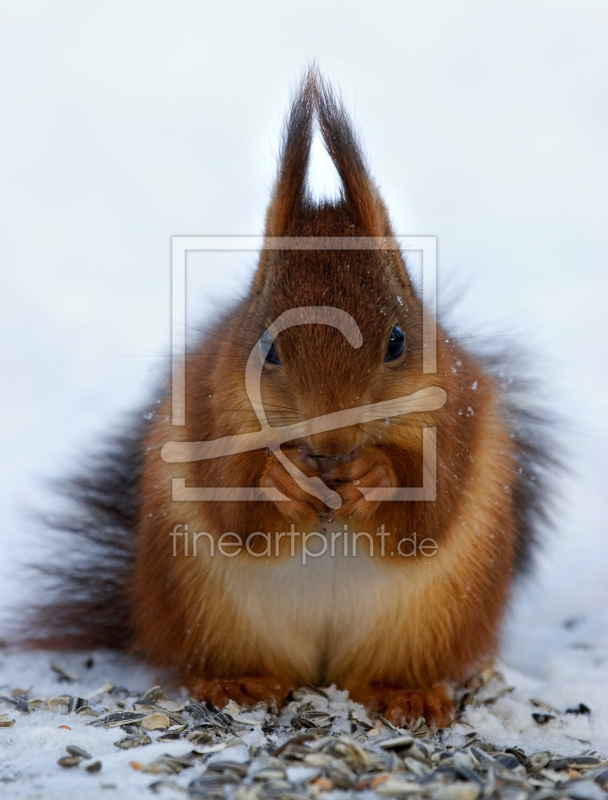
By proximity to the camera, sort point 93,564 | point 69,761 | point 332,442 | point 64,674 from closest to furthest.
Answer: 1. point 69,761
2. point 332,442
3. point 64,674
4. point 93,564

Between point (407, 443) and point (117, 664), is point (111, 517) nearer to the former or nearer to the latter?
point (117, 664)

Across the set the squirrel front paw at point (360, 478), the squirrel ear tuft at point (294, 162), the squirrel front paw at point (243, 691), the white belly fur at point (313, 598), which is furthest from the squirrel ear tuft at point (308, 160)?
the squirrel front paw at point (243, 691)

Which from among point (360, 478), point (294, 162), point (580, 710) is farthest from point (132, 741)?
point (294, 162)

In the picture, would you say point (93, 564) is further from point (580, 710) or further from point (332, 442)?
point (580, 710)

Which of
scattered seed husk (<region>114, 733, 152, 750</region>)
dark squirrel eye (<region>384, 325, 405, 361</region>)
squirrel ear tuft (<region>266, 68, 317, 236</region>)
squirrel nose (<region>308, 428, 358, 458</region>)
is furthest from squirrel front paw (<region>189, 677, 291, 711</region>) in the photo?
squirrel ear tuft (<region>266, 68, 317, 236</region>)

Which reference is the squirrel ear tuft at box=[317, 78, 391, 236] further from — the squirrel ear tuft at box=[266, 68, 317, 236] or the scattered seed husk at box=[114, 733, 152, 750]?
the scattered seed husk at box=[114, 733, 152, 750]

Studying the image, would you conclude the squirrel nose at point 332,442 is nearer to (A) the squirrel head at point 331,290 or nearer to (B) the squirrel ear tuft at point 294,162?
(A) the squirrel head at point 331,290
